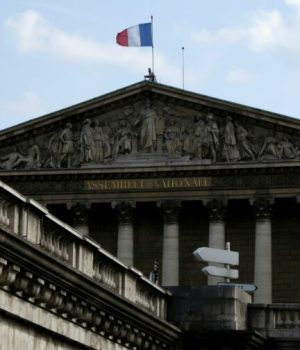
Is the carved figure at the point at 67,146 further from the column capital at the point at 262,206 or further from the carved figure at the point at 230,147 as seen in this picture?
the column capital at the point at 262,206

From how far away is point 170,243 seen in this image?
257ft

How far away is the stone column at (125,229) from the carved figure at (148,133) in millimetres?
3080

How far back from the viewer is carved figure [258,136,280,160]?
77.9 meters

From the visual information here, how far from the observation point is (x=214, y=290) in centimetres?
3731

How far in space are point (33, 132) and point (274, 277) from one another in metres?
14.5

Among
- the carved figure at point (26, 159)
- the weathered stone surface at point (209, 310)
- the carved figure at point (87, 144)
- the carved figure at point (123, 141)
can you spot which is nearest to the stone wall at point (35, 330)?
the weathered stone surface at point (209, 310)

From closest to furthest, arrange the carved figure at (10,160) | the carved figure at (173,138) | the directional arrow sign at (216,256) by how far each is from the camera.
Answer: the directional arrow sign at (216,256)
the carved figure at (173,138)
the carved figure at (10,160)

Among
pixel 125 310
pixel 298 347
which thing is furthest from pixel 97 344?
pixel 298 347

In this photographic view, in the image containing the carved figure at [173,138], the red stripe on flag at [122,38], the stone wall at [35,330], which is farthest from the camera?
the red stripe on flag at [122,38]

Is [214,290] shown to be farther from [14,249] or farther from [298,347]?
[14,249]

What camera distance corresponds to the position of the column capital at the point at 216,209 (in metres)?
77.9

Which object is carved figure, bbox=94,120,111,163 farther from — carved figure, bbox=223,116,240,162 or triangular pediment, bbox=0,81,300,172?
carved figure, bbox=223,116,240,162

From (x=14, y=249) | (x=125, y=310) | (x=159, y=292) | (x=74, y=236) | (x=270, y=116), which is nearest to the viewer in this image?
(x=14, y=249)

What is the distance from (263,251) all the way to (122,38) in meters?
14.1
